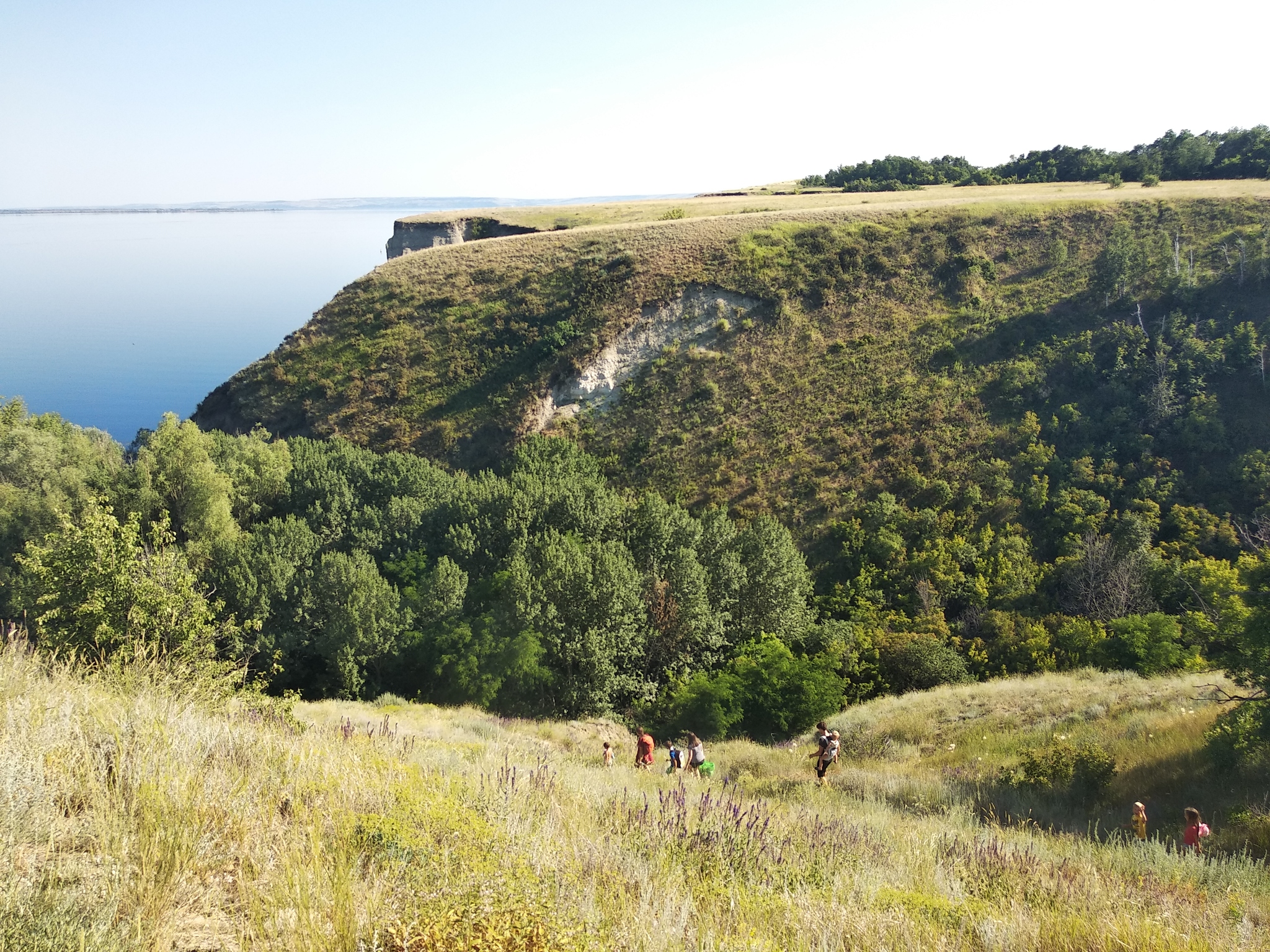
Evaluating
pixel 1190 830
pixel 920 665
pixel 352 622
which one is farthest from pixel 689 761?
pixel 920 665

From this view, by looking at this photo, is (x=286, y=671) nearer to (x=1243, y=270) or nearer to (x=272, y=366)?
(x=272, y=366)

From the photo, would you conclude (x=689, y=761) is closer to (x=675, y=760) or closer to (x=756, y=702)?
(x=675, y=760)

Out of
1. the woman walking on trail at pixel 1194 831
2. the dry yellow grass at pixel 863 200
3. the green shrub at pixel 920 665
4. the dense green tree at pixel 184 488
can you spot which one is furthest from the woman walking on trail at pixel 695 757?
the dry yellow grass at pixel 863 200

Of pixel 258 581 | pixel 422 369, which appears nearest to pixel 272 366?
pixel 422 369

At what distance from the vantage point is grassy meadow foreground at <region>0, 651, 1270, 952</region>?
140 inches

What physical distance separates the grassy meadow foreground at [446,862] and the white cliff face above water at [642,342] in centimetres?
3768

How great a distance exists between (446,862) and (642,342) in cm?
4540

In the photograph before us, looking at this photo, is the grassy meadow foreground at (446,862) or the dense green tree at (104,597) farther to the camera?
the dense green tree at (104,597)

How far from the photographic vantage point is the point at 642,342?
4788 cm

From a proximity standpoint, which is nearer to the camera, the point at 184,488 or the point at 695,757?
the point at 695,757

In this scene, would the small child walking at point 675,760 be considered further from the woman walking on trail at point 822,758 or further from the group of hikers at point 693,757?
the woman walking on trail at point 822,758

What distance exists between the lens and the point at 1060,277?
45844 mm

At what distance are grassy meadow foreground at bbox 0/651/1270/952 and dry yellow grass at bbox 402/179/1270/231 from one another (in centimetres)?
5882

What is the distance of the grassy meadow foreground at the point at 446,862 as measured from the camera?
11.7 feet
